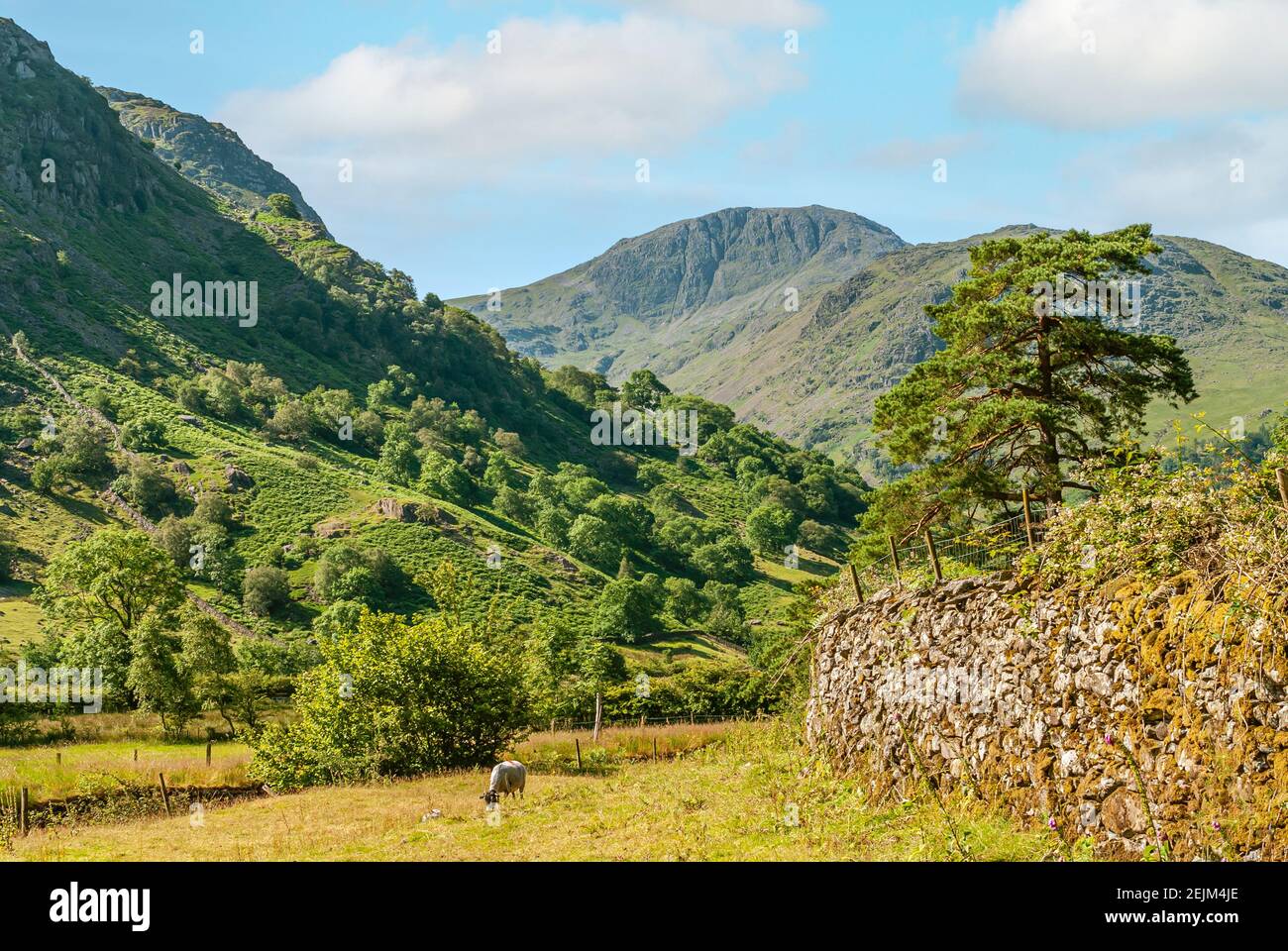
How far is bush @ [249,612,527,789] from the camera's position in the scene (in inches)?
1168

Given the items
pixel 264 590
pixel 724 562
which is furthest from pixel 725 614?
pixel 264 590

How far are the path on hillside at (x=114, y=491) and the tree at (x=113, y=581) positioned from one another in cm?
2312

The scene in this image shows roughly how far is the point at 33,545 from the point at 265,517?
2511cm

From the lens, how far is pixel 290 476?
4934 inches

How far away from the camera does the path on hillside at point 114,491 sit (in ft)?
297

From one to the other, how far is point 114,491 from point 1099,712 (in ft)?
405

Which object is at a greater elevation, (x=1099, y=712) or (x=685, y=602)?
(x=1099, y=712)

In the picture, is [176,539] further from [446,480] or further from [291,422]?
[446,480]

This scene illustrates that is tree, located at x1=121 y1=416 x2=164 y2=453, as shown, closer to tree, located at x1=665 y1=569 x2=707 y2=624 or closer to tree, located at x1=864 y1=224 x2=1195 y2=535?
tree, located at x1=665 y1=569 x2=707 y2=624

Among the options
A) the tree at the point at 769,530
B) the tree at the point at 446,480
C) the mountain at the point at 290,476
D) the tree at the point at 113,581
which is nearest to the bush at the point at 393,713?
the mountain at the point at 290,476

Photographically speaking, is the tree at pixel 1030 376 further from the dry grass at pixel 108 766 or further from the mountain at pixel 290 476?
the mountain at pixel 290 476
